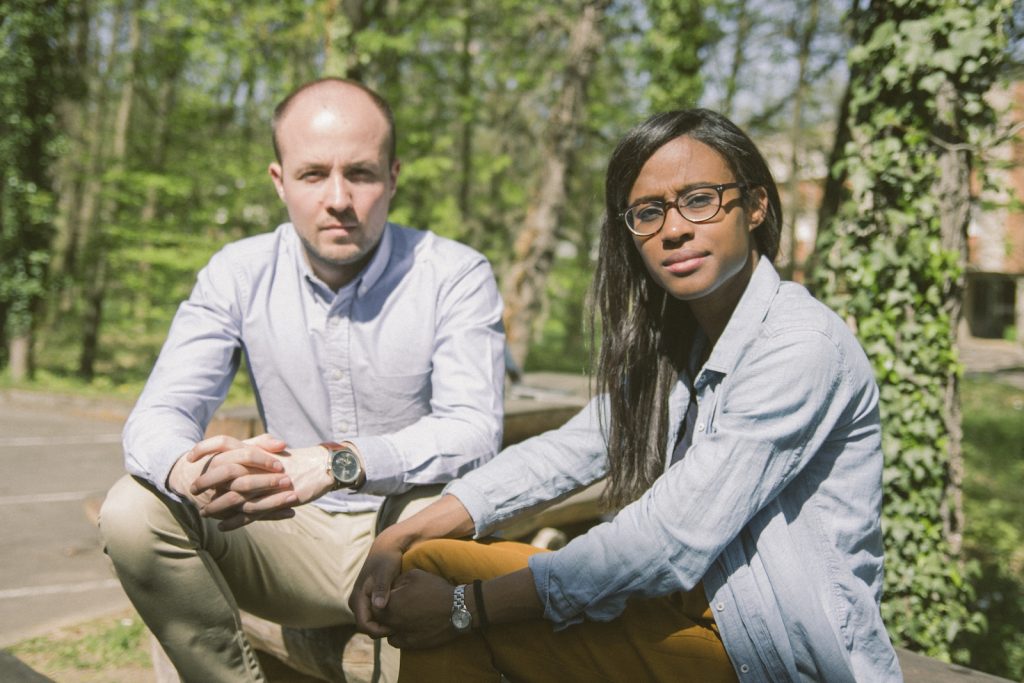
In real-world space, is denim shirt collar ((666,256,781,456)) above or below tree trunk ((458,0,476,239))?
below

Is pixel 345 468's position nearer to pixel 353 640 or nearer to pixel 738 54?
pixel 353 640

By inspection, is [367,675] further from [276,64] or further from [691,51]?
[276,64]

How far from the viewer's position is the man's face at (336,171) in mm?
2807

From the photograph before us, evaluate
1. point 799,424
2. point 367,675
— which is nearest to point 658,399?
point 799,424

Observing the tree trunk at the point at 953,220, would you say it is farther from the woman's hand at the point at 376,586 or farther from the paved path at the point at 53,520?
the paved path at the point at 53,520

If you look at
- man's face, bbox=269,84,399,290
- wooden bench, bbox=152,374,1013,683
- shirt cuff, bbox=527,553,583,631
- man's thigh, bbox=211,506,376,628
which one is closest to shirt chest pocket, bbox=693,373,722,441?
shirt cuff, bbox=527,553,583,631

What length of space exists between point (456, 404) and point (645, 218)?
0.87 metres

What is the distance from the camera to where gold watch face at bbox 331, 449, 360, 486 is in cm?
235

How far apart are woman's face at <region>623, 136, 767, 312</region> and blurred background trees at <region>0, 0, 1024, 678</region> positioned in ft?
6.41

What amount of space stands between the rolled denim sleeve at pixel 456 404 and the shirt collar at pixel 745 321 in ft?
2.71

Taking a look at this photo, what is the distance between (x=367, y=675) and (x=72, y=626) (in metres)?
2.57

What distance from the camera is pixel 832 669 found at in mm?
1778

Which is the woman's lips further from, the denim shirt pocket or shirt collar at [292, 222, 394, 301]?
shirt collar at [292, 222, 394, 301]

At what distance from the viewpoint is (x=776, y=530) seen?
72.9 inches
